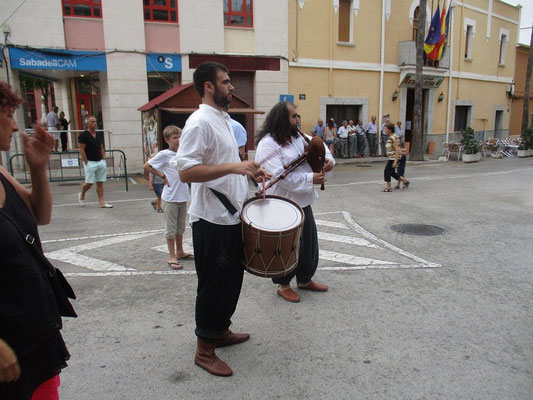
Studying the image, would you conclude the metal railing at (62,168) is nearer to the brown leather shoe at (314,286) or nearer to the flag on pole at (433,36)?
the brown leather shoe at (314,286)

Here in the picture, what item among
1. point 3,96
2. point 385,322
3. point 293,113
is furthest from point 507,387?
point 3,96

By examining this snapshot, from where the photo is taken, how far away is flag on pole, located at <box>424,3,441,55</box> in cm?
2055

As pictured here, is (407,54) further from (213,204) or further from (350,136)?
(213,204)

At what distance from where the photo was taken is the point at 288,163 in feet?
13.9

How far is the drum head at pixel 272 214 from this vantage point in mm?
3191

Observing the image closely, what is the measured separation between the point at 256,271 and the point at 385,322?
147 cm

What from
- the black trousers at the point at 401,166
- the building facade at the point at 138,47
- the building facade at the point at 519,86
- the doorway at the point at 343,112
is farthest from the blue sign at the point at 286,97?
the building facade at the point at 519,86

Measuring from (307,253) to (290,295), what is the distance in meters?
0.46

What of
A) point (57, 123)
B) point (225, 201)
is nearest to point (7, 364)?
point (225, 201)

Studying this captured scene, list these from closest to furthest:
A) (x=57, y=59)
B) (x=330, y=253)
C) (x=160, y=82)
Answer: (x=330, y=253) → (x=57, y=59) → (x=160, y=82)

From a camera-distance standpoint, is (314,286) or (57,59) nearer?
(314,286)

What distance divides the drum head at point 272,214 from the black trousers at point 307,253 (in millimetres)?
904

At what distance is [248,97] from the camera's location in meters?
17.8

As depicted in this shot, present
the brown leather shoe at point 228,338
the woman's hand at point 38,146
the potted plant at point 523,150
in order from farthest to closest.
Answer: the potted plant at point 523,150
the brown leather shoe at point 228,338
the woman's hand at point 38,146
